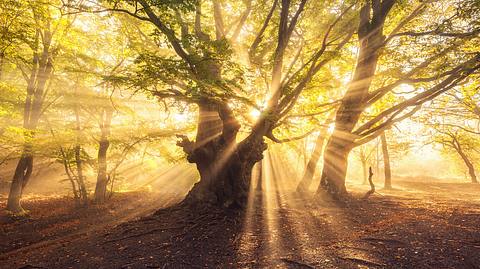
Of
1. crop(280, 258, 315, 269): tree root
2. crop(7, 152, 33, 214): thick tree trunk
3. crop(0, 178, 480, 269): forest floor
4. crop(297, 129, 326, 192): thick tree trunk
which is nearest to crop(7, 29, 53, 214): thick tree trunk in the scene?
crop(7, 152, 33, 214): thick tree trunk

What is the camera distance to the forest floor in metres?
5.95

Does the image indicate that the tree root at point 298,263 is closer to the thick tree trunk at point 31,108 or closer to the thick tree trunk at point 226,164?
the thick tree trunk at point 226,164

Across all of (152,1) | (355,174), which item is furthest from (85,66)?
(355,174)

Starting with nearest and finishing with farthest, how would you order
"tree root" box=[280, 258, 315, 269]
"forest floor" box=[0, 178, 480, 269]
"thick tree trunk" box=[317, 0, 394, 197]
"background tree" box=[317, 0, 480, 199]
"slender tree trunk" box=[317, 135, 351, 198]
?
"tree root" box=[280, 258, 315, 269], "forest floor" box=[0, 178, 480, 269], "background tree" box=[317, 0, 480, 199], "thick tree trunk" box=[317, 0, 394, 197], "slender tree trunk" box=[317, 135, 351, 198]

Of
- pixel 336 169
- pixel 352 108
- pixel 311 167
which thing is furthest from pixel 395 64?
pixel 311 167

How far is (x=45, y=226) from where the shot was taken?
12.8 metres

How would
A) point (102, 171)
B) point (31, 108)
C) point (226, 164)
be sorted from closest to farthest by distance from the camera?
point (226, 164), point (31, 108), point (102, 171)

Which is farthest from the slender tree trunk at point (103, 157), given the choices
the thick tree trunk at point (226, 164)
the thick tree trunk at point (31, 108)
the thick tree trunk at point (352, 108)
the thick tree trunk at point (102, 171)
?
the thick tree trunk at point (352, 108)

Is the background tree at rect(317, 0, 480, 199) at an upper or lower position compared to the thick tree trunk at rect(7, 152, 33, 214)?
upper

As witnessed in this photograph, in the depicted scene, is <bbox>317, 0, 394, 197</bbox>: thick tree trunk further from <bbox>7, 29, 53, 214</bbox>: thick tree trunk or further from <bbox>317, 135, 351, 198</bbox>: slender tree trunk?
<bbox>7, 29, 53, 214</bbox>: thick tree trunk

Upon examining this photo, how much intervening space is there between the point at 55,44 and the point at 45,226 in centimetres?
1119

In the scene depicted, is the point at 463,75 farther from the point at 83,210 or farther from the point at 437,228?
the point at 83,210

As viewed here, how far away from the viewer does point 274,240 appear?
7.58 meters

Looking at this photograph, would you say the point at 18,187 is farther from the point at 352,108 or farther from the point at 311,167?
the point at 352,108
